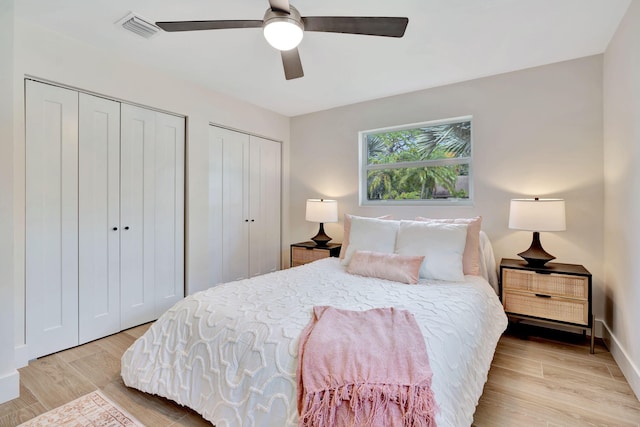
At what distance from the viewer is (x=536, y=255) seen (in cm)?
257

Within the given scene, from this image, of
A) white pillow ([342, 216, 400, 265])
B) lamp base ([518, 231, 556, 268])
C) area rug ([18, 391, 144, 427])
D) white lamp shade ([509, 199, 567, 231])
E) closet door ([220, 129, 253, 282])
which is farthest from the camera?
closet door ([220, 129, 253, 282])

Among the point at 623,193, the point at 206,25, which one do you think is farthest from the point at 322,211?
the point at 623,193

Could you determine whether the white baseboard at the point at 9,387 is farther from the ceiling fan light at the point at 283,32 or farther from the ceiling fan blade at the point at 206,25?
the ceiling fan light at the point at 283,32

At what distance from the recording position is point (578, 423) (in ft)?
5.25

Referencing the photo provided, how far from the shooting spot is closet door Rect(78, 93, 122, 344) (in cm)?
251

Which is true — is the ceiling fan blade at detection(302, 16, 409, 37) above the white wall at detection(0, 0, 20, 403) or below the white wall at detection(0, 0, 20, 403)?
above

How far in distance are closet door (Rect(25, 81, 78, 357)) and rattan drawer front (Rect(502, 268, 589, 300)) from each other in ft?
11.7

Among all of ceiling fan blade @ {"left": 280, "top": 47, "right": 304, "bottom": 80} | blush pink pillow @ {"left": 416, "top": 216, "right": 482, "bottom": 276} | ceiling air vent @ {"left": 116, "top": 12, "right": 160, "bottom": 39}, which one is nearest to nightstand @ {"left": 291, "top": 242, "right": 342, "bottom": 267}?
blush pink pillow @ {"left": 416, "top": 216, "right": 482, "bottom": 276}

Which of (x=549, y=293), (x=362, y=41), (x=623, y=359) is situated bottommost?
(x=623, y=359)

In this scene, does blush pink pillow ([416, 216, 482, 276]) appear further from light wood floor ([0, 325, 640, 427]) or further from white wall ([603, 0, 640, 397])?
white wall ([603, 0, 640, 397])

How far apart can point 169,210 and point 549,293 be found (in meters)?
3.50

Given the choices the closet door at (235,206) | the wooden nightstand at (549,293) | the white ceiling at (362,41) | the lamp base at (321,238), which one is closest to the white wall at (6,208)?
the white ceiling at (362,41)

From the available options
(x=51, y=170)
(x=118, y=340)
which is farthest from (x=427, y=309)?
(x=51, y=170)

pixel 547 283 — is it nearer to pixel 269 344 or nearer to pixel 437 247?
pixel 437 247
